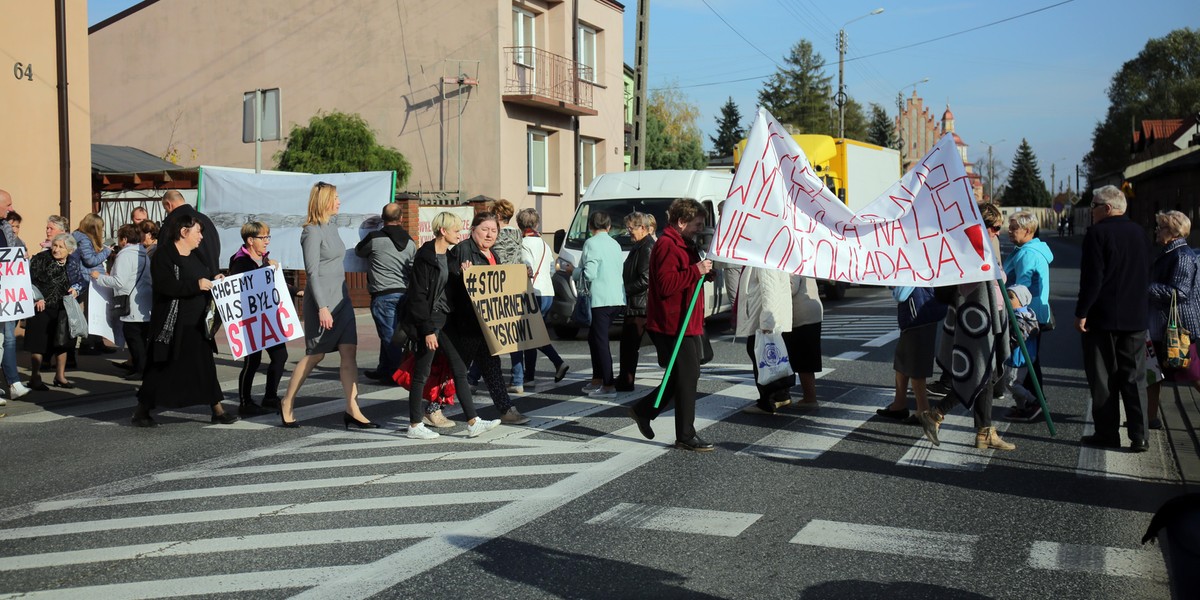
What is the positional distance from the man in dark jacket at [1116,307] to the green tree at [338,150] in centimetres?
1962

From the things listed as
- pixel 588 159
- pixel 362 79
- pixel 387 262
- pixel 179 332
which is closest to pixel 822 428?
pixel 387 262

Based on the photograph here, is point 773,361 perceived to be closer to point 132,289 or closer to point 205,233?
point 205,233

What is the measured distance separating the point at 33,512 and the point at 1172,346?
776cm

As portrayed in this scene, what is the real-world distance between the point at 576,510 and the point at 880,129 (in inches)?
4386

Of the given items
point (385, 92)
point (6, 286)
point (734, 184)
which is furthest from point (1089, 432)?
point (385, 92)

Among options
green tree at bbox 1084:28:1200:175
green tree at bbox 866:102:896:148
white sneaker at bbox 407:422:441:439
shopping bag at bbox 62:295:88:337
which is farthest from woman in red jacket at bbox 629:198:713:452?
green tree at bbox 866:102:896:148

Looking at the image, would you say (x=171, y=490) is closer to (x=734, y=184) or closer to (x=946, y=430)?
(x=734, y=184)

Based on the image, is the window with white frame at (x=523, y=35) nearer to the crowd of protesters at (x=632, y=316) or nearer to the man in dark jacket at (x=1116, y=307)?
the crowd of protesters at (x=632, y=316)

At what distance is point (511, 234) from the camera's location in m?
10.9

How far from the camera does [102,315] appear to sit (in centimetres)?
1189

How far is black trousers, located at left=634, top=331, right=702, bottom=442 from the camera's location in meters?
7.73

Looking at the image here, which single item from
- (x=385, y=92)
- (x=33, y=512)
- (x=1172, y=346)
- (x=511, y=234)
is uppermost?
(x=385, y=92)

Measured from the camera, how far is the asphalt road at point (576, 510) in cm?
488

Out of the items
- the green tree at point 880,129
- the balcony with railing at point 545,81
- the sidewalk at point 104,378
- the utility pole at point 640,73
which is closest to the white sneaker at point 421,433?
→ the sidewalk at point 104,378
